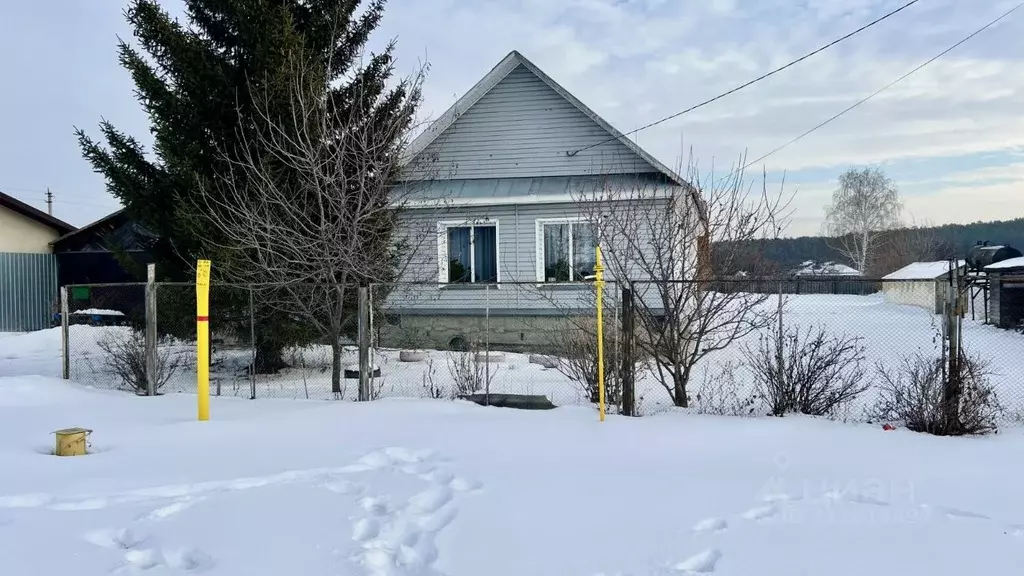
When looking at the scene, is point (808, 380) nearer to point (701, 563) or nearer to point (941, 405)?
point (941, 405)

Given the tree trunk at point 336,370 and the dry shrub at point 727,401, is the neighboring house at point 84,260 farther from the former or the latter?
the dry shrub at point 727,401

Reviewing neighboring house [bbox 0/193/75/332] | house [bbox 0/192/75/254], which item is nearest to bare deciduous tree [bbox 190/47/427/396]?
neighboring house [bbox 0/193/75/332]

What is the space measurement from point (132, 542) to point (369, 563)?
1588 mm

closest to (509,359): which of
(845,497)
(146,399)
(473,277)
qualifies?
(473,277)

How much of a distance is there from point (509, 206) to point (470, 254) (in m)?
1.45

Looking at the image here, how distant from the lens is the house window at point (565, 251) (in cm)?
1419

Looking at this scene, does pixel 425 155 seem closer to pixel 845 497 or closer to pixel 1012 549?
pixel 845 497

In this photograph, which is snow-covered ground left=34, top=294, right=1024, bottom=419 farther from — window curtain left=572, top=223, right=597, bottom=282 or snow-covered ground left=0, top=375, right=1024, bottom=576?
window curtain left=572, top=223, right=597, bottom=282

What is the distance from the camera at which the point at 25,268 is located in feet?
71.6

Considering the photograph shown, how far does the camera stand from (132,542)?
4.12 m

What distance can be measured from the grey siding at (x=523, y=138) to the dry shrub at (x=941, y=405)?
27.9 feet

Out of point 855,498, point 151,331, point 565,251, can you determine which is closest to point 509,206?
point 565,251

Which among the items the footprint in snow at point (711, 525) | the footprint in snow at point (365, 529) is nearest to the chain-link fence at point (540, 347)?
the footprint in snow at point (711, 525)

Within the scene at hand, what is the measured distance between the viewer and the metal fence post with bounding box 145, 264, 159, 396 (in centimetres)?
912
